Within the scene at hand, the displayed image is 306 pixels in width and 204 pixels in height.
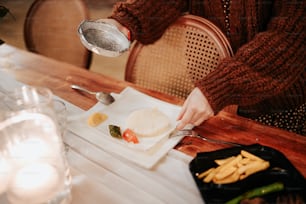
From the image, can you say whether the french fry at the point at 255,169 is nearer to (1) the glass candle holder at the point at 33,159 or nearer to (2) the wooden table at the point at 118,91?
(2) the wooden table at the point at 118,91

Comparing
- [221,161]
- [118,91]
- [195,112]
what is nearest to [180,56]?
[118,91]

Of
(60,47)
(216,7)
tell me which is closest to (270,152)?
(216,7)

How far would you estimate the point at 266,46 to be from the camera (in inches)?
39.1

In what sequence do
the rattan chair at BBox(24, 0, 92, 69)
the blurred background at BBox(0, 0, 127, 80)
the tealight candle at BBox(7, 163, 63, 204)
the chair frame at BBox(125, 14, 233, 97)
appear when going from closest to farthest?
1. the tealight candle at BBox(7, 163, 63, 204)
2. the chair frame at BBox(125, 14, 233, 97)
3. the rattan chair at BBox(24, 0, 92, 69)
4. the blurred background at BBox(0, 0, 127, 80)

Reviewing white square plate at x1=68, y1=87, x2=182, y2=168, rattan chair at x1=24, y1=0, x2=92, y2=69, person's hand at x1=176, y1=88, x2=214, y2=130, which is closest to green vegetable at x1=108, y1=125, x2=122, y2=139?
white square plate at x1=68, y1=87, x2=182, y2=168

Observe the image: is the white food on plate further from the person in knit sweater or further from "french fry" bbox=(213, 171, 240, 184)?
"french fry" bbox=(213, 171, 240, 184)

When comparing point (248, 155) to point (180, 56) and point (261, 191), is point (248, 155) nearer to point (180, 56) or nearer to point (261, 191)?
point (261, 191)

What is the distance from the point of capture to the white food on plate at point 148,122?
922mm

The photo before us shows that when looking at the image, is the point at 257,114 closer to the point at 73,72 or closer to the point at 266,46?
the point at 266,46

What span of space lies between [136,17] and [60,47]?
1.94 ft

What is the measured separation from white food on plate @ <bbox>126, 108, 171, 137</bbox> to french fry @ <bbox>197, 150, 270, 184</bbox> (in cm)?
21

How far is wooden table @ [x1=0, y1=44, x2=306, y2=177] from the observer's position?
2.93ft

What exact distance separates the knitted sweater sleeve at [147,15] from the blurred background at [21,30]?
4.37 ft

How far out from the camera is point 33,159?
2.28ft
